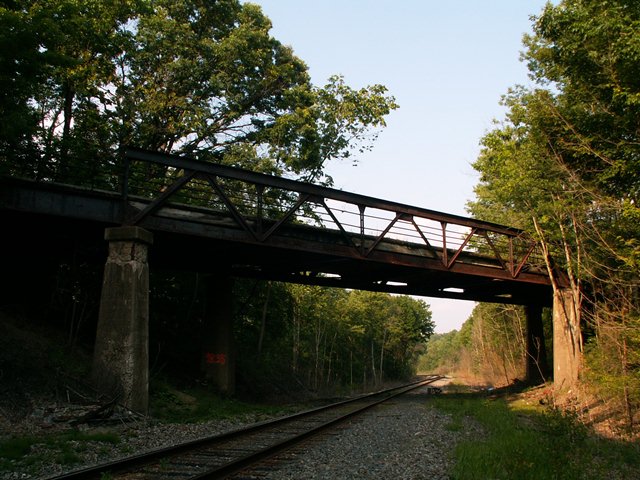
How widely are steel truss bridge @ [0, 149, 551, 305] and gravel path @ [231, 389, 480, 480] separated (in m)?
6.41

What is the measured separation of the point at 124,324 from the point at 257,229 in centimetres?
480

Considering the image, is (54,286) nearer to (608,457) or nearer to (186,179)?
(186,179)

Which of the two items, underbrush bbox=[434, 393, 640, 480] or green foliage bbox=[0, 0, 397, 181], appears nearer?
underbrush bbox=[434, 393, 640, 480]

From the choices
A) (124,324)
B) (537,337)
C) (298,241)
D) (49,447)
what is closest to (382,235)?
(298,241)

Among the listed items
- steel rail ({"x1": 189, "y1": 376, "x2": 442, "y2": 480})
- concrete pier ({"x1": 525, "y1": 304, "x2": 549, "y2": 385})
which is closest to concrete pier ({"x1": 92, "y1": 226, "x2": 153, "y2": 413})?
steel rail ({"x1": 189, "y1": 376, "x2": 442, "y2": 480})

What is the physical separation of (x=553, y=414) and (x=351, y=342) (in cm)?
4156

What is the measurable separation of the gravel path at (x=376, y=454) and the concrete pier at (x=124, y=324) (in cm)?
520

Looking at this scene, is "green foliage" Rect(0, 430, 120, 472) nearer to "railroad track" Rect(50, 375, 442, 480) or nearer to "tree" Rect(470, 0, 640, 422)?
"railroad track" Rect(50, 375, 442, 480)

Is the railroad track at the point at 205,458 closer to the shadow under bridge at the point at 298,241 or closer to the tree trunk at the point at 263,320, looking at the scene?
the shadow under bridge at the point at 298,241

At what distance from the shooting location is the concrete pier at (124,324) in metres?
12.9

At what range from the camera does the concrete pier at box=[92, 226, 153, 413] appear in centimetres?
1295

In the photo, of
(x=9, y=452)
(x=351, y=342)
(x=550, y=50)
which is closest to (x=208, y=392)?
(x=9, y=452)

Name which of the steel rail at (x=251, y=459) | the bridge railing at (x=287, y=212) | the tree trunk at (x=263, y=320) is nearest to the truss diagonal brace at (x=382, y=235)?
the bridge railing at (x=287, y=212)

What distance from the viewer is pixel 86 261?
59.3 ft
